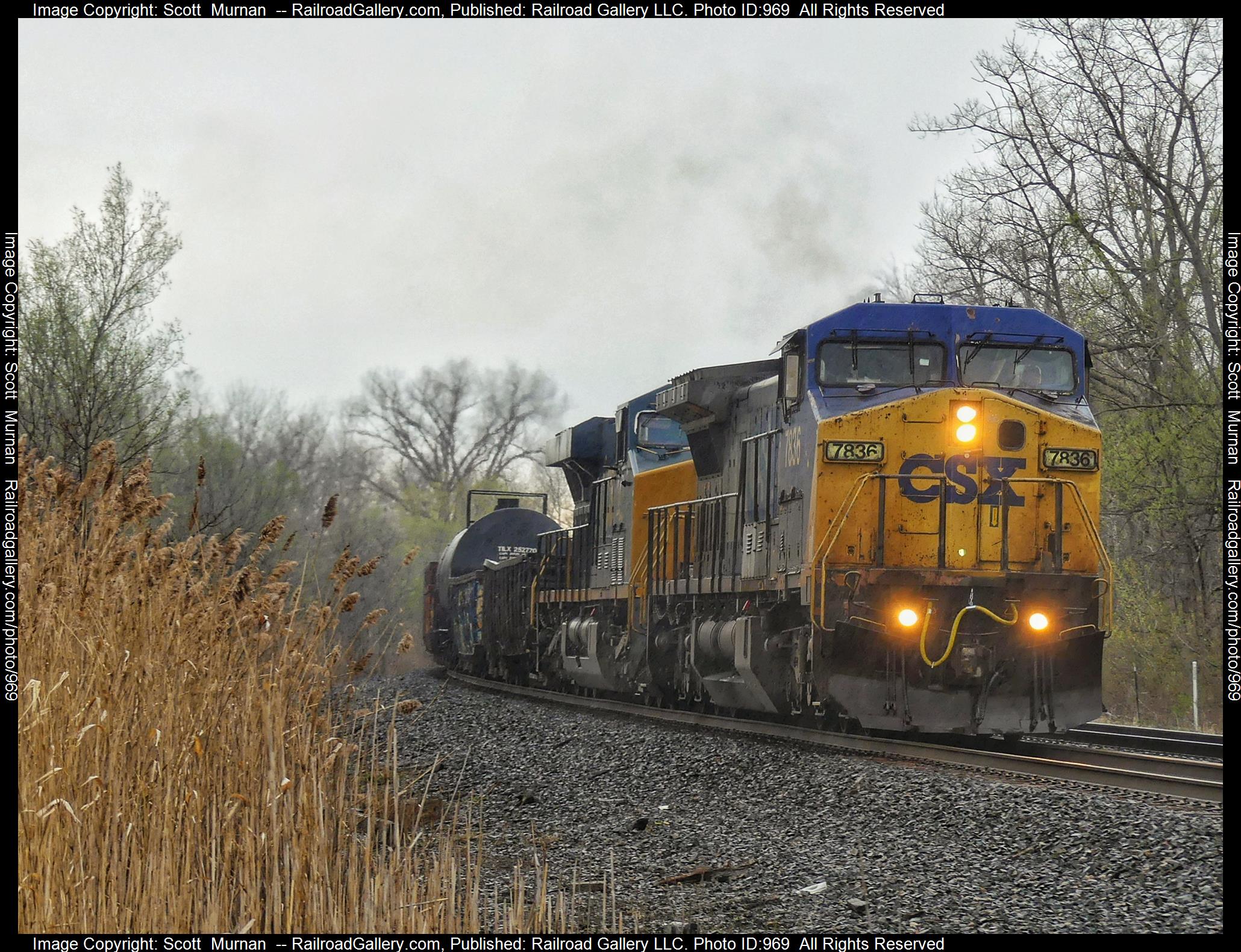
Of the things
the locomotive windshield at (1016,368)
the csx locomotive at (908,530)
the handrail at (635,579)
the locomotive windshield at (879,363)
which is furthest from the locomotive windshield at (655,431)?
the locomotive windshield at (1016,368)

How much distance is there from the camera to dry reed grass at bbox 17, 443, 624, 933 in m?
4.56

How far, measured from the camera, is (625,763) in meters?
9.70

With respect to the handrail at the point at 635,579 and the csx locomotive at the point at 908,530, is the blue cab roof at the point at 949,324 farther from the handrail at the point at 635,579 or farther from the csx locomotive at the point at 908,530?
the handrail at the point at 635,579

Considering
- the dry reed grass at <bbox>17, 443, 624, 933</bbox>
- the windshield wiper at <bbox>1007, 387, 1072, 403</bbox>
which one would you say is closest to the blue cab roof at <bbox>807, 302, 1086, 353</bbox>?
the windshield wiper at <bbox>1007, 387, 1072, 403</bbox>

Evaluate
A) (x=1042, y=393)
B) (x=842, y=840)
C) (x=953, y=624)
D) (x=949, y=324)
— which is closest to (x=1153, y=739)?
(x=953, y=624)

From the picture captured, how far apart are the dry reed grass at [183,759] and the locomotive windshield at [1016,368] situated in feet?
19.7

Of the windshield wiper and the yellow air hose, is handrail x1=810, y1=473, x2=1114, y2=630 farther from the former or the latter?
the windshield wiper

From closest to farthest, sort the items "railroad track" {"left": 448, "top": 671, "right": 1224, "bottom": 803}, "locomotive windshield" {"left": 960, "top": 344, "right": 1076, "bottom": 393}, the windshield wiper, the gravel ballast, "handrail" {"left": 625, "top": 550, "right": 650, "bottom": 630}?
the gravel ballast < "railroad track" {"left": 448, "top": 671, "right": 1224, "bottom": 803} < the windshield wiper < "locomotive windshield" {"left": 960, "top": 344, "right": 1076, "bottom": 393} < "handrail" {"left": 625, "top": 550, "right": 650, "bottom": 630}

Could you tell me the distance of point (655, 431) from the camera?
14.9m

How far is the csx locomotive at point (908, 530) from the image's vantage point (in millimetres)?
9297

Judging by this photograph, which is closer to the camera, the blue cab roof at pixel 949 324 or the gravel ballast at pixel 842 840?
the gravel ballast at pixel 842 840

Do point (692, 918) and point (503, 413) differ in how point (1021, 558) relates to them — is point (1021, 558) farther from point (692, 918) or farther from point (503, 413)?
point (503, 413)

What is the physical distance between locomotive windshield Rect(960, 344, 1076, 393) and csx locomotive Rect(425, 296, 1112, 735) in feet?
0.04

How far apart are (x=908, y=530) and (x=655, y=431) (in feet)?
18.1
